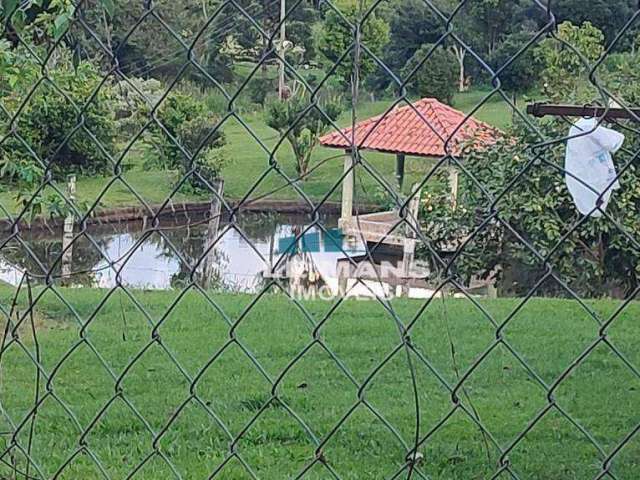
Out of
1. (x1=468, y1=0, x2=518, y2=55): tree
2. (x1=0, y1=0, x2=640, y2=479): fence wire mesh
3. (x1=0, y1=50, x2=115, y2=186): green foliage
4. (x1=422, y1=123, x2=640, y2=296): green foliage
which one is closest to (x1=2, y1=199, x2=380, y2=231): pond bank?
(x1=0, y1=0, x2=640, y2=479): fence wire mesh

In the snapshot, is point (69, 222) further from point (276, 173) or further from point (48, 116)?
point (276, 173)

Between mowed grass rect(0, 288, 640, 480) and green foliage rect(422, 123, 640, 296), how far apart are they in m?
0.60

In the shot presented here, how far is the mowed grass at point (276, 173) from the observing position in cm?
121

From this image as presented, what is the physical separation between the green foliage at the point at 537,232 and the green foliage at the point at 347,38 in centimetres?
406

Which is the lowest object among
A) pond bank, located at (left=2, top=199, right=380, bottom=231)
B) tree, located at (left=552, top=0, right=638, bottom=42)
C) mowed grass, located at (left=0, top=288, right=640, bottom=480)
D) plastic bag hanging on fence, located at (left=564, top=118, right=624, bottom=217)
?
mowed grass, located at (left=0, top=288, right=640, bottom=480)

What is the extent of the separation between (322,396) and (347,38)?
8.45ft

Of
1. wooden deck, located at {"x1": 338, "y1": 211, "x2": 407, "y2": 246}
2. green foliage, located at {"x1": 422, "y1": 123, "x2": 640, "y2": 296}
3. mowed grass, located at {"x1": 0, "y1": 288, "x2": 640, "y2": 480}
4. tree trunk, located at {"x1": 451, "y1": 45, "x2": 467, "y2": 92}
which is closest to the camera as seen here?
tree trunk, located at {"x1": 451, "y1": 45, "x2": 467, "y2": 92}

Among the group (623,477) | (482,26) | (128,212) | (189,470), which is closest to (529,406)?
(623,477)

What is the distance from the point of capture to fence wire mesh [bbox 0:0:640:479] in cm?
123

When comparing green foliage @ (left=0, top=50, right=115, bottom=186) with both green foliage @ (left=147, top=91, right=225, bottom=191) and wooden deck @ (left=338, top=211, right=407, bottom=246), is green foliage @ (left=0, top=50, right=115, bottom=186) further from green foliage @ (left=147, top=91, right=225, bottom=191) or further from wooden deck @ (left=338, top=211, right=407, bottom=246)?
wooden deck @ (left=338, top=211, right=407, bottom=246)

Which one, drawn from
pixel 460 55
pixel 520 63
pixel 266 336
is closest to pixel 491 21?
pixel 520 63

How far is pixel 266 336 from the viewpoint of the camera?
4836mm

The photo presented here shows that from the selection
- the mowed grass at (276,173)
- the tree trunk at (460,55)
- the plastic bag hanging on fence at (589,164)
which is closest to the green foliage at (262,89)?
the mowed grass at (276,173)

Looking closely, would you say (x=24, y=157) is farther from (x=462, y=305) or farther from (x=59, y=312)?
(x=462, y=305)
